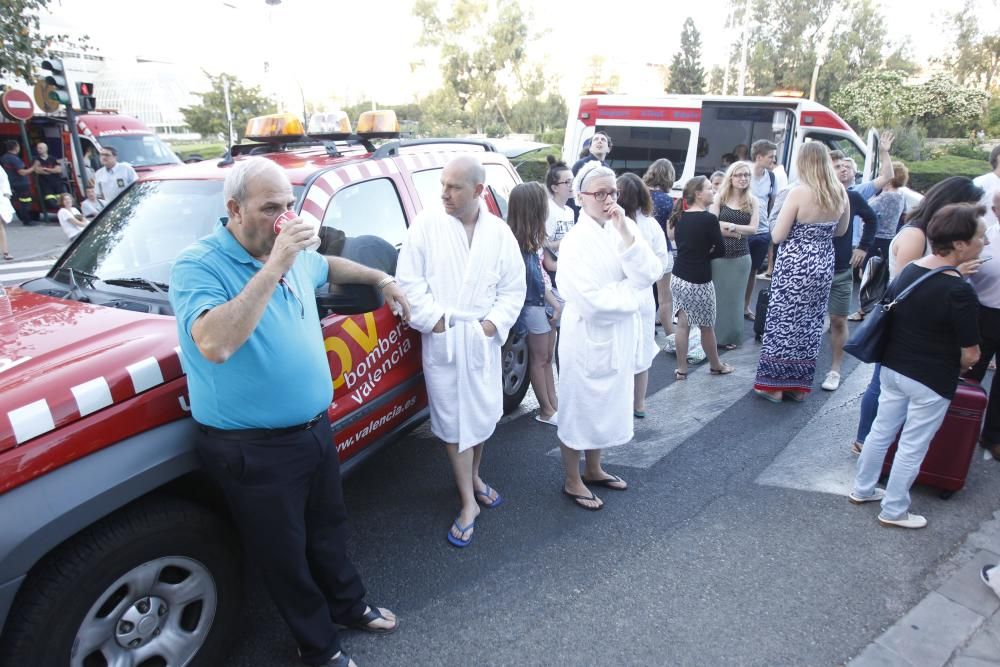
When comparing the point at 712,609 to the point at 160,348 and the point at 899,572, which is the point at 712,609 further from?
the point at 160,348

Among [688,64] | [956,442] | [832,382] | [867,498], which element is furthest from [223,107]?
[956,442]

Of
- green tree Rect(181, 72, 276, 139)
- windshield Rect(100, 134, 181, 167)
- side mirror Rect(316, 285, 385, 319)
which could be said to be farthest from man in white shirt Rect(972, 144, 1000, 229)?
green tree Rect(181, 72, 276, 139)

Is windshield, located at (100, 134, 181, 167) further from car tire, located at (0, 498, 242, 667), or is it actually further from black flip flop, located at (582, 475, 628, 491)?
car tire, located at (0, 498, 242, 667)

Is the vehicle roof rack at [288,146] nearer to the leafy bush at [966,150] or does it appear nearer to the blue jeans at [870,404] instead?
the blue jeans at [870,404]

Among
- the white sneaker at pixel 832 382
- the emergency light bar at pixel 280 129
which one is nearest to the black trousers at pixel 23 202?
the emergency light bar at pixel 280 129

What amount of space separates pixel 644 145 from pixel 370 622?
31.9 ft

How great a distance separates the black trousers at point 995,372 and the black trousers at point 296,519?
12.7ft

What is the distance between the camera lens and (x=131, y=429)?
6.75ft

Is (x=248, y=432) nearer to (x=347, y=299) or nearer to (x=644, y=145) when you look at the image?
(x=347, y=299)

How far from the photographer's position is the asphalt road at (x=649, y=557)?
2564 millimetres

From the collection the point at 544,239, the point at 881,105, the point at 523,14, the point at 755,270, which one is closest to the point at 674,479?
the point at 544,239

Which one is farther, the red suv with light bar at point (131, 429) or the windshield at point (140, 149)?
the windshield at point (140, 149)

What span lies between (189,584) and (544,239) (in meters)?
2.75

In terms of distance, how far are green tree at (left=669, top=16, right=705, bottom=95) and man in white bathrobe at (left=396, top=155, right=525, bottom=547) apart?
154ft
